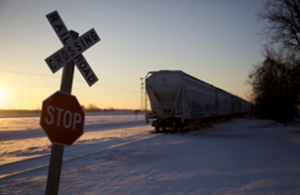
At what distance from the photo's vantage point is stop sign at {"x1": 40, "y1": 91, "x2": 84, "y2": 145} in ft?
7.07

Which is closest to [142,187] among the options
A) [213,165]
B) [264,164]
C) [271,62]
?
[213,165]

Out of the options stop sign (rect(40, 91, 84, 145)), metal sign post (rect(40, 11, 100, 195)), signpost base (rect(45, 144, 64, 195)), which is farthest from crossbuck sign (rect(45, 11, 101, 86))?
signpost base (rect(45, 144, 64, 195))

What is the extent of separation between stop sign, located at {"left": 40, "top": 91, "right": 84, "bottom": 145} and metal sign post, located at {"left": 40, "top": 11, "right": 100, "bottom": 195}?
0.03m

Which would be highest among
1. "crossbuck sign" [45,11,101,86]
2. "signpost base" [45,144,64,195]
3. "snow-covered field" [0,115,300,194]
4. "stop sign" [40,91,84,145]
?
"crossbuck sign" [45,11,101,86]

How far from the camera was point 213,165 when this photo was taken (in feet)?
19.4

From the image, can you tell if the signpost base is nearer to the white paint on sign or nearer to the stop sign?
the stop sign

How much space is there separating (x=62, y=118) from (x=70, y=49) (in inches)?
34.0

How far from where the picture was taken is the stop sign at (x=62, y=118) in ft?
7.07

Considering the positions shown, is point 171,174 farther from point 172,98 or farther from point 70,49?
point 172,98

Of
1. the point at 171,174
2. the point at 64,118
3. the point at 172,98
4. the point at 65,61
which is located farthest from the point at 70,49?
the point at 172,98

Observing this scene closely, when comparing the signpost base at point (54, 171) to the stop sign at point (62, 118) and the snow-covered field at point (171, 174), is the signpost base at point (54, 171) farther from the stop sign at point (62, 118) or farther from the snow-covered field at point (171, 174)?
the snow-covered field at point (171, 174)

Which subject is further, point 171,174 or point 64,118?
point 171,174

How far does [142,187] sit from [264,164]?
152 inches

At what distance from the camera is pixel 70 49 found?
254cm
